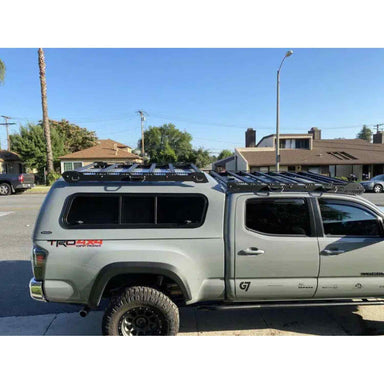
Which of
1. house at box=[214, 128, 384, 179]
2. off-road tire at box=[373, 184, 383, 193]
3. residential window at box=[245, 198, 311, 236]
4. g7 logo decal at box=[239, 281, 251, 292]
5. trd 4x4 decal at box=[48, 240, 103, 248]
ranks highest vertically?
house at box=[214, 128, 384, 179]

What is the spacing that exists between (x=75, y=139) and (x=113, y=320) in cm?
4381

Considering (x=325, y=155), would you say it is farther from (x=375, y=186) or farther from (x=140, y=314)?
(x=140, y=314)

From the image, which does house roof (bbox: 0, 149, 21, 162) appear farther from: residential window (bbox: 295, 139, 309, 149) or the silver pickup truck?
the silver pickup truck

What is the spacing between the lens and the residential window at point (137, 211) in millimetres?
2729

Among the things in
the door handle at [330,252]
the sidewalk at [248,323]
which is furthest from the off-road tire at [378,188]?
the door handle at [330,252]

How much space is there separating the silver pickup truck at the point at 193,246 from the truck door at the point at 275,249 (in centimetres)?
1

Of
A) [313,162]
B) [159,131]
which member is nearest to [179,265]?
[313,162]

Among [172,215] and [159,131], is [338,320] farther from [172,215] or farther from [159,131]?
[159,131]

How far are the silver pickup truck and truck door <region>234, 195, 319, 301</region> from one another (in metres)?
0.01

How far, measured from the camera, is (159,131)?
77.0 metres

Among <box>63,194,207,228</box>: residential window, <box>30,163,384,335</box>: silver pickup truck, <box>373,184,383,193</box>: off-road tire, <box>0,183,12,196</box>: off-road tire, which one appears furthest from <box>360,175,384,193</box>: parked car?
<box>0,183,12,196</box>: off-road tire

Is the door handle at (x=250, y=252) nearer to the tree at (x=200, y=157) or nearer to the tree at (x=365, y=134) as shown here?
the tree at (x=200, y=157)

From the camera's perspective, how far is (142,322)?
2834 mm

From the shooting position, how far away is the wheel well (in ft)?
9.29
